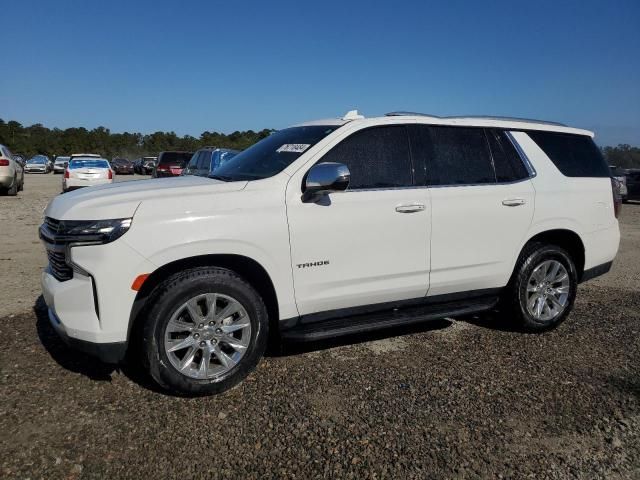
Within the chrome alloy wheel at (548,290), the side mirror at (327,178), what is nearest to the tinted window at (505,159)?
the chrome alloy wheel at (548,290)

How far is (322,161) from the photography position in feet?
12.2

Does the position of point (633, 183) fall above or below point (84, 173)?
below

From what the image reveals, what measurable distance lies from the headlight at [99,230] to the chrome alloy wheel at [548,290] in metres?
3.50

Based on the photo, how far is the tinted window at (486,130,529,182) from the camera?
4.45 meters

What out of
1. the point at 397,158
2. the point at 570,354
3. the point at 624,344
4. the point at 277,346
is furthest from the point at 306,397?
the point at 624,344

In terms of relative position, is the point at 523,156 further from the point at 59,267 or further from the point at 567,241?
the point at 59,267

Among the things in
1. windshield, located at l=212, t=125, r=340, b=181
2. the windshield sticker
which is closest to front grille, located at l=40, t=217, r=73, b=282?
windshield, located at l=212, t=125, r=340, b=181

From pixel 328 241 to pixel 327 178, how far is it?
0.46 m

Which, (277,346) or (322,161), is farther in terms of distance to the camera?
(277,346)

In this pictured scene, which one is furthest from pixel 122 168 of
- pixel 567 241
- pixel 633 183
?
pixel 567 241

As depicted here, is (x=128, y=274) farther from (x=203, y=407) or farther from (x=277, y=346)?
(x=277, y=346)

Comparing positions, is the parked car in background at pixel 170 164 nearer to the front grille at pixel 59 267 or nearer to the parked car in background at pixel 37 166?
the front grille at pixel 59 267

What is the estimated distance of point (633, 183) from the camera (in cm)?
2019

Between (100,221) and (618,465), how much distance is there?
3236 mm
